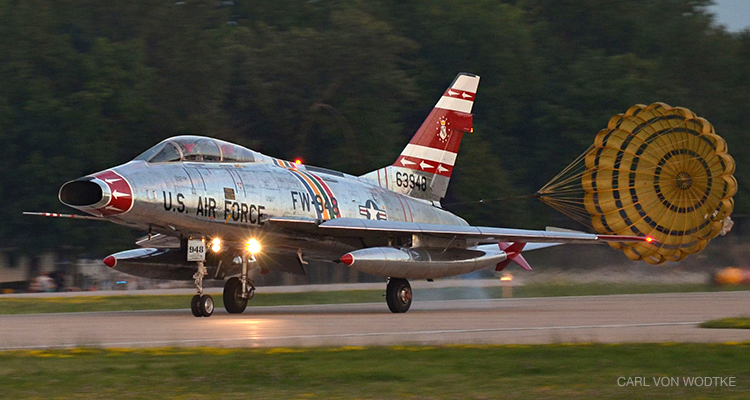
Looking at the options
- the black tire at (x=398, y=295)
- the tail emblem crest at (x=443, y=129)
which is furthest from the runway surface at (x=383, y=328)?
the tail emblem crest at (x=443, y=129)

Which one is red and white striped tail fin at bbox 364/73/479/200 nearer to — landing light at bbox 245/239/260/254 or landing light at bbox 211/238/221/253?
landing light at bbox 245/239/260/254

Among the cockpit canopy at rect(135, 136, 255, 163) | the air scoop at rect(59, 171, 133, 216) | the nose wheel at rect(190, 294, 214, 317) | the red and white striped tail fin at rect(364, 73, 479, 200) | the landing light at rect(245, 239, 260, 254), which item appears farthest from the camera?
the red and white striped tail fin at rect(364, 73, 479, 200)

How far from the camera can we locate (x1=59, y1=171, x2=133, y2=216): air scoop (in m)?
15.4

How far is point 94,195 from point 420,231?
6338mm

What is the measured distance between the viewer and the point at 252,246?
61.1 ft

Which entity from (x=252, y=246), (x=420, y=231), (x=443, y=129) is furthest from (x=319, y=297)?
(x=252, y=246)

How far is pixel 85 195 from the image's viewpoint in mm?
15414

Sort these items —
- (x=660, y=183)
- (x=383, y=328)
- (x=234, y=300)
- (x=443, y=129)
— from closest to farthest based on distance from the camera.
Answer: (x=383, y=328) < (x=234, y=300) < (x=660, y=183) < (x=443, y=129)

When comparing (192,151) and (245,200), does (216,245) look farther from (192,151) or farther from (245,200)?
(192,151)

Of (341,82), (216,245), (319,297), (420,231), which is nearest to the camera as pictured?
(216,245)

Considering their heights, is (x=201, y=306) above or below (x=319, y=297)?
above

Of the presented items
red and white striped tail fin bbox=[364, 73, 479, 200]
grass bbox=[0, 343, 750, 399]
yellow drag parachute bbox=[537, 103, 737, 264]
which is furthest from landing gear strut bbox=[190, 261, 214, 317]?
yellow drag parachute bbox=[537, 103, 737, 264]

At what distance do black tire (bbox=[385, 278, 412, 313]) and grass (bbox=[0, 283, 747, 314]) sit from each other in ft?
19.1

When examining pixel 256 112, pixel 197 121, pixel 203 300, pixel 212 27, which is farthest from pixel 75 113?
pixel 203 300
